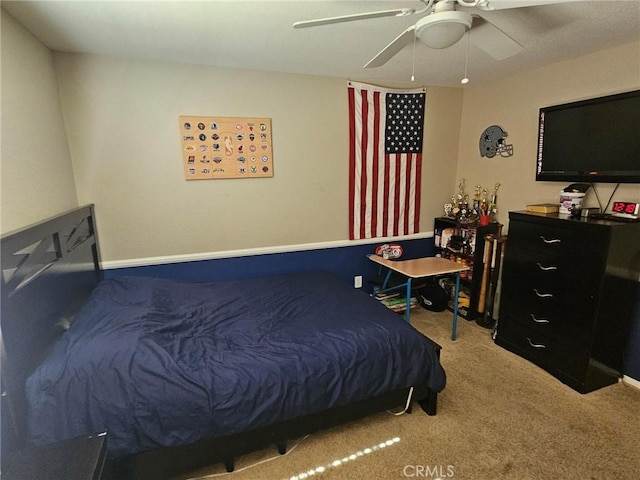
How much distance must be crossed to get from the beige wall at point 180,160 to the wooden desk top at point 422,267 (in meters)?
0.59

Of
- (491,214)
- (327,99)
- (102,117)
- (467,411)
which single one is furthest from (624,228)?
(102,117)

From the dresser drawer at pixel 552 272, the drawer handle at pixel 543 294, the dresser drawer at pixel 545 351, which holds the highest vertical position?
the dresser drawer at pixel 552 272

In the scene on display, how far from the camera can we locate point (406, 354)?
6.10 ft

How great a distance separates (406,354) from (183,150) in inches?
89.7

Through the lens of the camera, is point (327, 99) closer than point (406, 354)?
No

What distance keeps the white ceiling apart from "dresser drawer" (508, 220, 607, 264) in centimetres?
128

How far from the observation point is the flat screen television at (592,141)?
6.94ft

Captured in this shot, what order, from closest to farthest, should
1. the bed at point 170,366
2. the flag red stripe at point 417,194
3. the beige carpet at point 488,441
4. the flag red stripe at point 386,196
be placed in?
the bed at point 170,366 < the beige carpet at point 488,441 < the flag red stripe at point 386,196 < the flag red stripe at point 417,194

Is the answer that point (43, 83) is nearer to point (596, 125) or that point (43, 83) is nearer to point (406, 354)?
point (406, 354)

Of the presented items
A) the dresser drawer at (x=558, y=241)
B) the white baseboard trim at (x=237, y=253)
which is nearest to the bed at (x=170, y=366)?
the white baseboard trim at (x=237, y=253)

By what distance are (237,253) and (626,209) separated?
117 inches

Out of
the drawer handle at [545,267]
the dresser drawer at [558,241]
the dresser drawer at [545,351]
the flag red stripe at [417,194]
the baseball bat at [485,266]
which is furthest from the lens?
the flag red stripe at [417,194]

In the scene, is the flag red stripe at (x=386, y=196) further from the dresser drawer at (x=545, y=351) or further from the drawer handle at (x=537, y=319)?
the drawer handle at (x=537, y=319)

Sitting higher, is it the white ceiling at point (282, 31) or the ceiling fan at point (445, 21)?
the white ceiling at point (282, 31)
